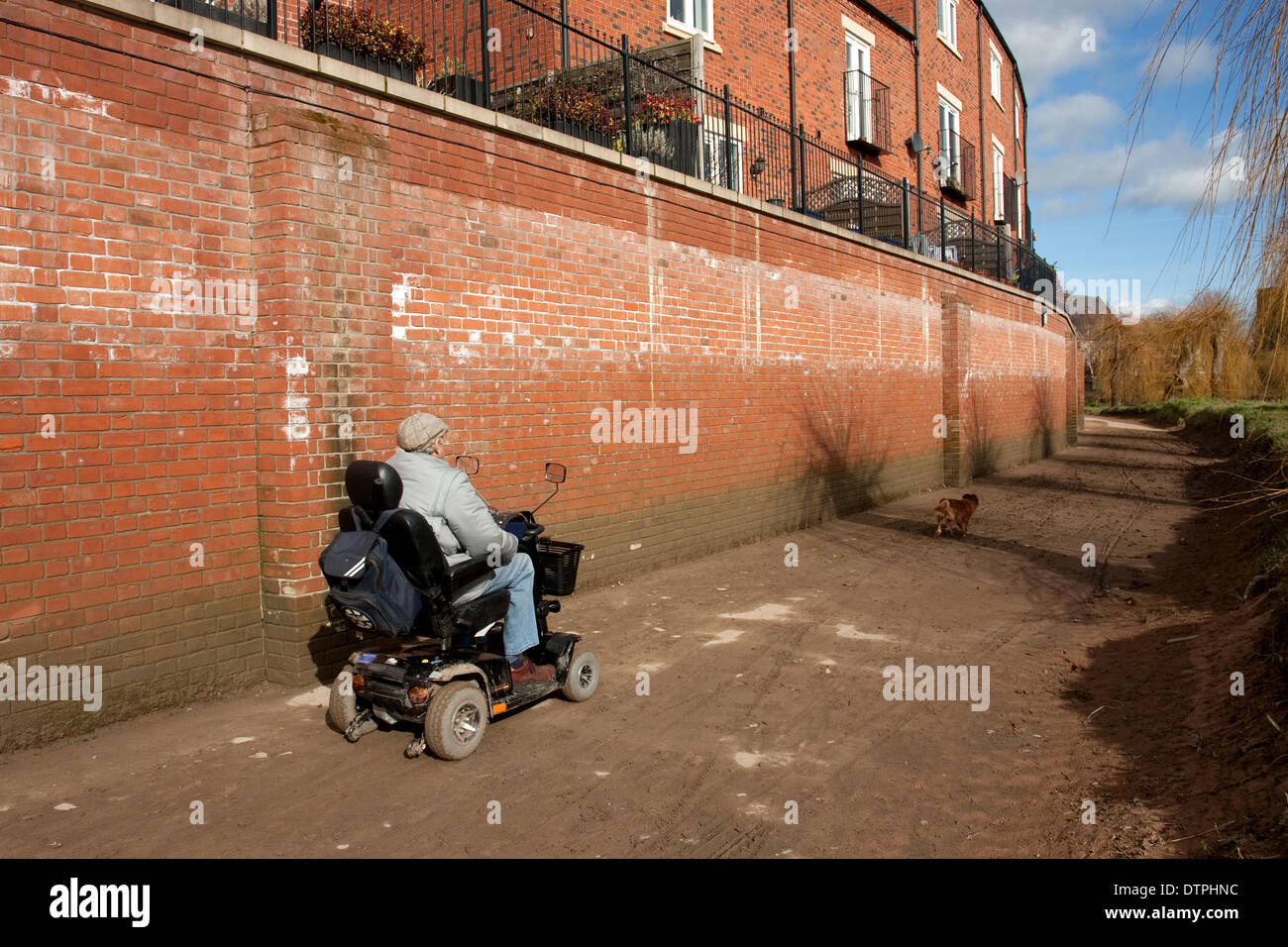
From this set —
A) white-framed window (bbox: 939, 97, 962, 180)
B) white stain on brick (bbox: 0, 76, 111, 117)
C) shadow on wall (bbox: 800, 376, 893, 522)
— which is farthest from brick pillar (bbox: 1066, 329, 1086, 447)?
white stain on brick (bbox: 0, 76, 111, 117)

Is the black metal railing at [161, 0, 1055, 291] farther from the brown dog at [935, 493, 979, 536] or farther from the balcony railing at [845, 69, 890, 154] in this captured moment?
the brown dog at [935, 493, 979, 536]

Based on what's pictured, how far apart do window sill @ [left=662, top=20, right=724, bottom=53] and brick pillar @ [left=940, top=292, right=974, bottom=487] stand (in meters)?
6.93

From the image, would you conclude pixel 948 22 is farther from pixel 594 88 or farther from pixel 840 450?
pixel 594 88

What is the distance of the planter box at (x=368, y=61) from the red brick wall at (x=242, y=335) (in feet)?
2.99

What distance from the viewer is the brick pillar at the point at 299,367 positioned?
5.84 m

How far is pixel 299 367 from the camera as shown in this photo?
588 centimetres

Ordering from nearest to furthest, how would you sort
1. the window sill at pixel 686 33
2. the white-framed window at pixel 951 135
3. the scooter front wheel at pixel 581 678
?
the scooter front wheel at pixel 581 678 → the window sill at pixel 686 33 → the white-framed window at pixel 951 135

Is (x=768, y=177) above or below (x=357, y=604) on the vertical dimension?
above

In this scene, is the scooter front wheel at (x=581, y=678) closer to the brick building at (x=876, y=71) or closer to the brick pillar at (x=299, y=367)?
the brick pillar at (x=299, y=367)

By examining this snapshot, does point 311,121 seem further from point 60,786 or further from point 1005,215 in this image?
point 1005,215

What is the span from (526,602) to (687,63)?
10884mm

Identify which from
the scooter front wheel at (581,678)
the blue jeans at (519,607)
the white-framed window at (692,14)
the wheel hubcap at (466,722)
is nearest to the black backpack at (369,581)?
the wheel hubcap at (466,722)
